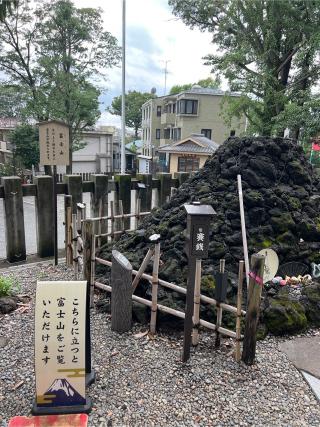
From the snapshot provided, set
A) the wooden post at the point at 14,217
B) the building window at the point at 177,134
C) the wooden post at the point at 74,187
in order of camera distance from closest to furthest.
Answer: the wooden post at the point at 14,217 < the wooden post at the point at 74,187 < the building window at the point at 177,134

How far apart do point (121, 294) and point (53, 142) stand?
2745mm

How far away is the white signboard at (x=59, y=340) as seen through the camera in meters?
2.26

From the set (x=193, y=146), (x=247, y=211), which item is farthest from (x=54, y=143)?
(x=193, y=146)

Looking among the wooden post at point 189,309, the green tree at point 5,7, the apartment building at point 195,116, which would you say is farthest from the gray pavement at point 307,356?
the apartment building at point 195,116

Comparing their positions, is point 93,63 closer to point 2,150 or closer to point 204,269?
point 2,150

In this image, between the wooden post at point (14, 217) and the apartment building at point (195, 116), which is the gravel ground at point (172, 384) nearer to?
the wooden post at point (14, 217)

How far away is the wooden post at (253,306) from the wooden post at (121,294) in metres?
1.22

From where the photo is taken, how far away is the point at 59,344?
2289 mm

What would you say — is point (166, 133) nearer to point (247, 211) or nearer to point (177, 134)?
point (177, 134)

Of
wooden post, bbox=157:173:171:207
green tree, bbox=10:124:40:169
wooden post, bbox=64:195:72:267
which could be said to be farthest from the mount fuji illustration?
green tree, bbox=10:124:40:169

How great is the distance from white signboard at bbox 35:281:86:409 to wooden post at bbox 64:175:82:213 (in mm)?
3443

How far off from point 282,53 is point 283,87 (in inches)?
61.1

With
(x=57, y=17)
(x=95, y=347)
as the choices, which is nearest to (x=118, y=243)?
(x=95, y=347)

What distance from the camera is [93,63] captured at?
20844 mm
